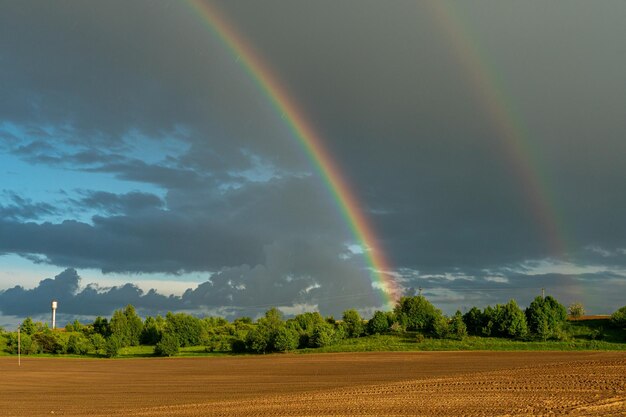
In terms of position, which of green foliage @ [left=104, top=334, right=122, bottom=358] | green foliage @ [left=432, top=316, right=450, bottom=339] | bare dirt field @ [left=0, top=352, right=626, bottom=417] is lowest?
bare dirt field @ [left=0, top=352, right=626, bottom=417]

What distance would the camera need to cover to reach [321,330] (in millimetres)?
121312

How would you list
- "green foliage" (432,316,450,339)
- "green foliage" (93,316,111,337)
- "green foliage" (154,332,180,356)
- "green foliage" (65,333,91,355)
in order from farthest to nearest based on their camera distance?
1. "green foliage" (93,316,111,337)
2. "green foliage" (65,333,91,355)
3. "green foliage" (432,316,450,339)
4. "green foliage" (154,332,180,356)

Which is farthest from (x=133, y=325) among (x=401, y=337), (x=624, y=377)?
(x=624, y=377)

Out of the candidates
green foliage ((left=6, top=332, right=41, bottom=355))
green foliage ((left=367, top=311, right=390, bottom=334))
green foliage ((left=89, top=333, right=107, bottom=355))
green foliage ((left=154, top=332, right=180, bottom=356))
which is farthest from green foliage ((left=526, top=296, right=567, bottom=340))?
green foliage ((left=6, top=332, right=41, bottom=355))

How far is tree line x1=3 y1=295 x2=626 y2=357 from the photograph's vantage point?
398ft

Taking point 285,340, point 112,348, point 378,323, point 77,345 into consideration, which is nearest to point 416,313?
point 378,323

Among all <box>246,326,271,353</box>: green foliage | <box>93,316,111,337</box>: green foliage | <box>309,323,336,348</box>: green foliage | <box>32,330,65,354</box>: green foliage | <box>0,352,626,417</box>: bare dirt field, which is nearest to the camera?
<box>0,352,626,417</box>: bare dirt field

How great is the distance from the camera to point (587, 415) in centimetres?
2472

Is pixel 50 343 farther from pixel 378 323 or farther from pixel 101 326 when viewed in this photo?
pixel 378 323

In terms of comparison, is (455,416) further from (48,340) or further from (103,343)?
(48,340)

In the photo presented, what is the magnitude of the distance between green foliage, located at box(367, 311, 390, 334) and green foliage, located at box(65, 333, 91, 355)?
60.5 metres

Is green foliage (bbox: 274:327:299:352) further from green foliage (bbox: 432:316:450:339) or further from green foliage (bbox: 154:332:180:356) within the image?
green foliage (bbox: 432:316:450:339)

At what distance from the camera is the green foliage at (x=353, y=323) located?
135 m

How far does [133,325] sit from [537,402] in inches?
6252
